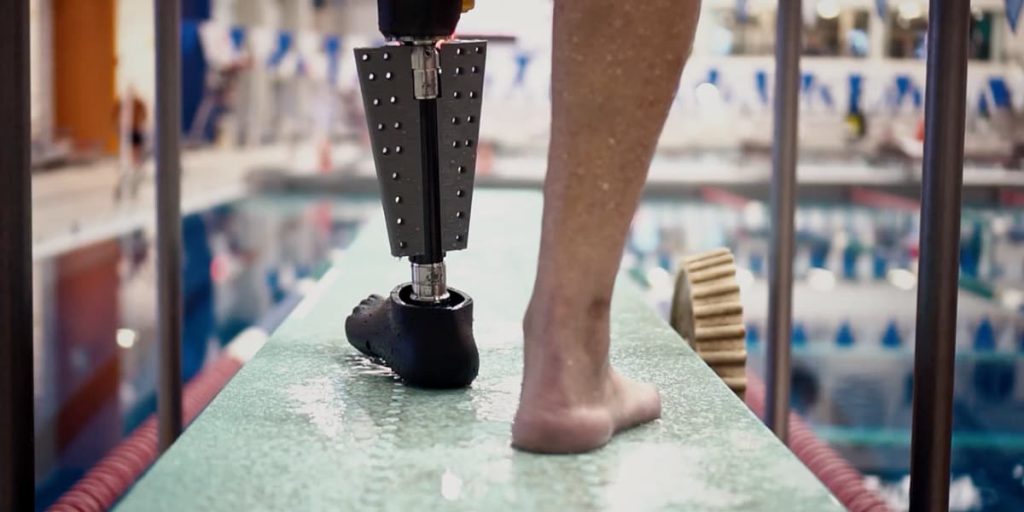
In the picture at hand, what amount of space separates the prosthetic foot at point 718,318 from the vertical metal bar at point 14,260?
975 millimetres

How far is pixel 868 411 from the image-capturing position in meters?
3.58

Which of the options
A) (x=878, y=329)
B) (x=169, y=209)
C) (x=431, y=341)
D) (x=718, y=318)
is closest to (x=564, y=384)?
(x=431, y=341)

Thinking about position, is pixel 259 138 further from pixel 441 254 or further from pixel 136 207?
pixel 441 254

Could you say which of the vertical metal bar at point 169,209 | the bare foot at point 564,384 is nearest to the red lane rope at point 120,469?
the vertical metal bar at point 169,209

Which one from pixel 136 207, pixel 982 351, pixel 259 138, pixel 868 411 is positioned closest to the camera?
pixel 868 411

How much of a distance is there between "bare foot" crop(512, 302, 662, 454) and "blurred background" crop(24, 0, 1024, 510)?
0.21 metres

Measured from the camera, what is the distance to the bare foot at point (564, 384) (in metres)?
0.94

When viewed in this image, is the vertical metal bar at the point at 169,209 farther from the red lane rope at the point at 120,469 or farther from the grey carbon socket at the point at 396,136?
the grey carbon socket at the point at 396,136

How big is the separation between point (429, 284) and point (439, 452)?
10.9 inches

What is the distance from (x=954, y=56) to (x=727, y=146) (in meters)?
13.5

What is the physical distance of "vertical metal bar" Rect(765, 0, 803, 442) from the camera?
6.15 feet

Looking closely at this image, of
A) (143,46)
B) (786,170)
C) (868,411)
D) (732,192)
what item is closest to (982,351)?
(868,411)

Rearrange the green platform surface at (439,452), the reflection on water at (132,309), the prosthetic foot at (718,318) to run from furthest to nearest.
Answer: the reflection on water at (132,309) < the prosthetic foot at (718,318) < the green platform surface at (439,452)

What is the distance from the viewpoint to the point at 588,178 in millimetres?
915
